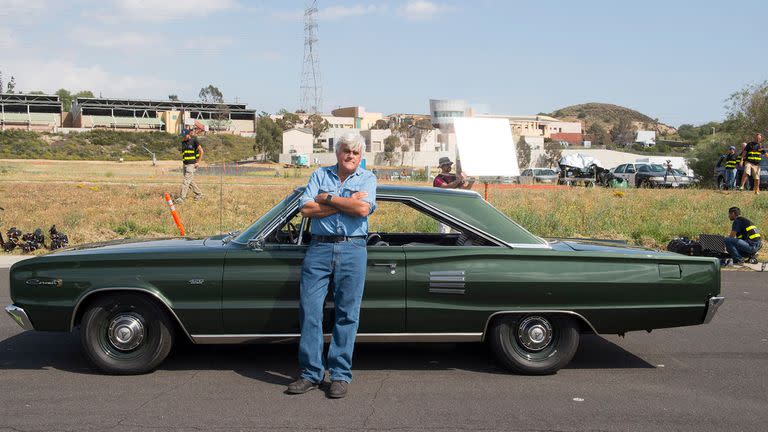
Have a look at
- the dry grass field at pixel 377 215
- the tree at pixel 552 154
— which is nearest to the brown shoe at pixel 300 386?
the dry grass field at pixel 377 215

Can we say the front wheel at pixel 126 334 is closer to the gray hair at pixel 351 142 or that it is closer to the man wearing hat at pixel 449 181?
the gray hair at pixel 351 142

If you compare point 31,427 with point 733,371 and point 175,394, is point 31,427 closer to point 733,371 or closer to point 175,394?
point 175,394

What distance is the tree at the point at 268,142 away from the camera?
7988 centimetres

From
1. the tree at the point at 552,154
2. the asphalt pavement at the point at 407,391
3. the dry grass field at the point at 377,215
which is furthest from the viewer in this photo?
the tree at the point at 552,154

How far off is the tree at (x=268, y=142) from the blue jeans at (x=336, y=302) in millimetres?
74762

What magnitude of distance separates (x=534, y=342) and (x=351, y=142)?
2.01 metres

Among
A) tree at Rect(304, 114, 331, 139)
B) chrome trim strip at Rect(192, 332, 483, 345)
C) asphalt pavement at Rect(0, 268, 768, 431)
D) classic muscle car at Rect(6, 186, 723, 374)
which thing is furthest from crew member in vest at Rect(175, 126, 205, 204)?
tree at Rect(304, 114, 331, 139)

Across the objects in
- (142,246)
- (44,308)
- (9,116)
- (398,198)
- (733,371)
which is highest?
(9,116)

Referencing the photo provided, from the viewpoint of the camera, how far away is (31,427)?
4445 millimetres

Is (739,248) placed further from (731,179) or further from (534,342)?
(731,179)

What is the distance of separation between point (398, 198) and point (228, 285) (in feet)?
4.67

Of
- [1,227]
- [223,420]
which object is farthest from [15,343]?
[1,227]

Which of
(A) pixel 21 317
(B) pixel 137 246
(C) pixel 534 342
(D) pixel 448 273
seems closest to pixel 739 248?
(C) pixel 534 342

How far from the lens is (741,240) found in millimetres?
11773
